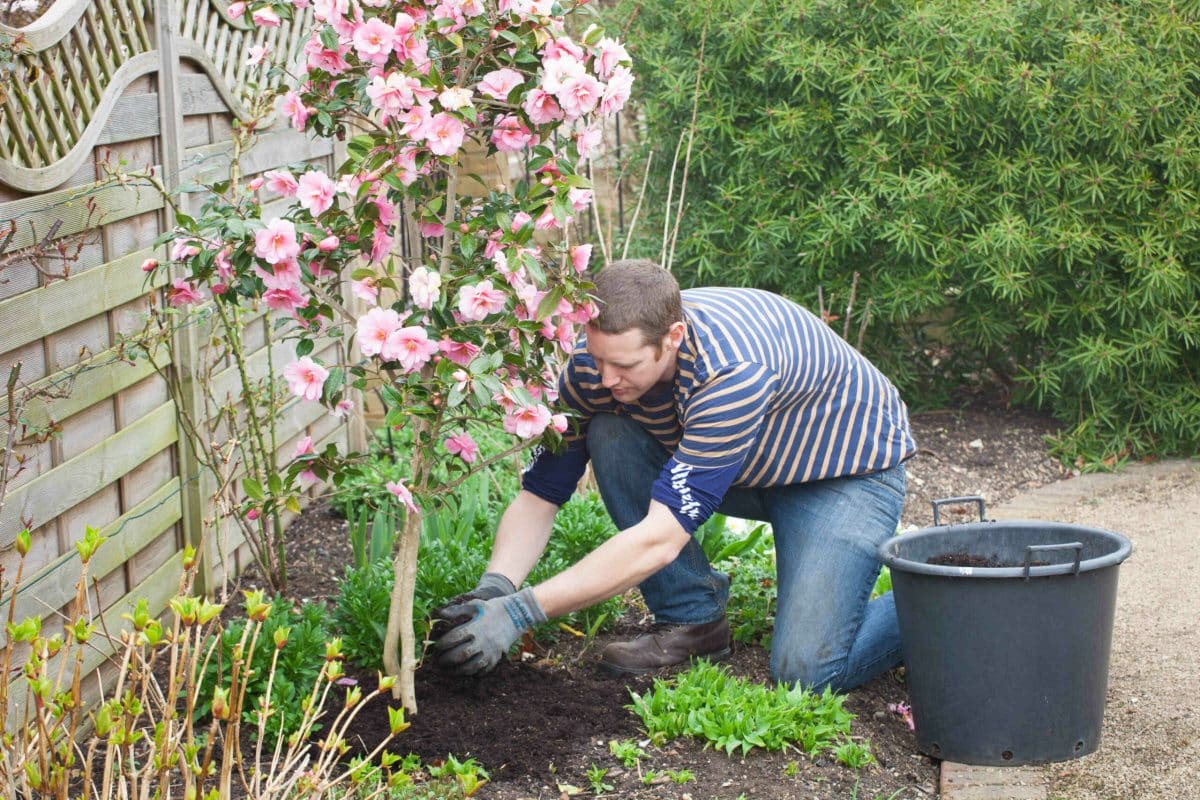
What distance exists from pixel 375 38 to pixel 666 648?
6.00 feet

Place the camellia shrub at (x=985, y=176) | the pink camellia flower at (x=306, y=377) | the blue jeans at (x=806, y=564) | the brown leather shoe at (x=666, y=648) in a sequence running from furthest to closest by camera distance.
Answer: the camellia shrub at (x=985, y=176) < the brown leather shoe at (x=666, y=648) < the blue jeans at (x=806, y=564) < the pink camellia flower at (x=306, y=377)

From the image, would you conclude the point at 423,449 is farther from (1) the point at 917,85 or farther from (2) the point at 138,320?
(1) the point at 917,85

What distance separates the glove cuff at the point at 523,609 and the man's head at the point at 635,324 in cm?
54

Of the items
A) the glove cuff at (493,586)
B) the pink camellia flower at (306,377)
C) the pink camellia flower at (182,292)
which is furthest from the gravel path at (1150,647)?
the pink camellia flower at (182,292)

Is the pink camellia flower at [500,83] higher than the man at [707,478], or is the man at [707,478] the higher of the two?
the pink camellia flower at [500,83]

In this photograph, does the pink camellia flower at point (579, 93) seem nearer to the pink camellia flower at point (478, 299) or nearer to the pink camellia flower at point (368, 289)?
the pink camellia flower at point (478, 299)

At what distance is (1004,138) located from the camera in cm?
581

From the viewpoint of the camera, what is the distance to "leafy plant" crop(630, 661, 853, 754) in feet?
9.64

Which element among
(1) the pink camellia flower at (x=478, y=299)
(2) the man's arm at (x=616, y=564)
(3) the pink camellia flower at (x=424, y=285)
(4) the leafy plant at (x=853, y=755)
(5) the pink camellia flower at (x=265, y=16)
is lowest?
(4) the leafy plant at (x=853, y=755)

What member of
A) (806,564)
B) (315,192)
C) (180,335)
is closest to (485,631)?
(806,564)

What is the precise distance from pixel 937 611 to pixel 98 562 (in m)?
2.02

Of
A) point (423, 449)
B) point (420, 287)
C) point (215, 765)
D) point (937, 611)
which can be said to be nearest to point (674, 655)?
point (937, 611)

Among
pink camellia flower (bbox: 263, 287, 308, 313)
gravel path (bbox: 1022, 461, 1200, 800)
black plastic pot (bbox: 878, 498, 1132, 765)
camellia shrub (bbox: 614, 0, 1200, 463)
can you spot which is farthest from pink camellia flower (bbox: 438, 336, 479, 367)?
camellia shrub (bbox: 614, 0, 1200, 463)

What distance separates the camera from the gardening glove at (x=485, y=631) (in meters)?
2.96
